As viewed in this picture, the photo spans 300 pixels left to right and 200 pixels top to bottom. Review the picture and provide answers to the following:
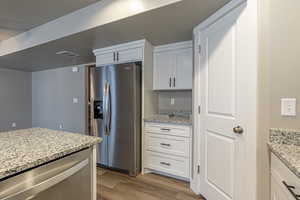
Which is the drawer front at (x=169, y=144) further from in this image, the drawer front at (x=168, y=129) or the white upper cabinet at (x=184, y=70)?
the white upper cabinet at (x=184, y=70)

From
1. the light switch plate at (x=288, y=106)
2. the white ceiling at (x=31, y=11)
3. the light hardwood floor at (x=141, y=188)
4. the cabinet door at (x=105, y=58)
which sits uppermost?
the white ceiling at (x=31, y=11)

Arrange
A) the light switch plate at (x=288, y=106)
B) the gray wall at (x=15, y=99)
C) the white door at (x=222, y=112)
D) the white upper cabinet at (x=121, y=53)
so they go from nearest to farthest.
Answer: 1. the light switch plate at (x=288, y=106)
2. the white door at (x=222, y=112)
3. the white upper cabinet at (x=121, y=53)
4. the gray wall at (x=15, y=99)

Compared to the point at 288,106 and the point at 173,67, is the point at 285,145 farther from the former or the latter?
the point at 173,67

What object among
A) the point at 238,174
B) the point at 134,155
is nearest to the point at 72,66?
the point at 134,155

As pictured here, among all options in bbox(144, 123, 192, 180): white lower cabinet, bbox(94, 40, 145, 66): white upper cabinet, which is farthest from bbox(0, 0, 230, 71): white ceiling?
bbox(144, 123, 192, 180): white lower cabinet

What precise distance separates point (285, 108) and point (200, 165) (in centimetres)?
109

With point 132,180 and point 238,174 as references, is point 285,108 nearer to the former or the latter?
point 238,174

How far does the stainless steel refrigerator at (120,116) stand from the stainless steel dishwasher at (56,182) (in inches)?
50.4

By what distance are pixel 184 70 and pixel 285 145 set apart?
1763 millimetres

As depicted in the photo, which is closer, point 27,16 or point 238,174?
point 238,174

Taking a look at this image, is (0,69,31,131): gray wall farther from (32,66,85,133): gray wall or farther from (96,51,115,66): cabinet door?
(96,51,115,66): cabinet door

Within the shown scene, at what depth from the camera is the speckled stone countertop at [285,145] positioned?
0.86 metres

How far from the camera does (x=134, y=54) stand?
252 centimetres

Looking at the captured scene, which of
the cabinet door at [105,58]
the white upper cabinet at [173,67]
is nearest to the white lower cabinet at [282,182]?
the white upper cabinet at [173,67]
